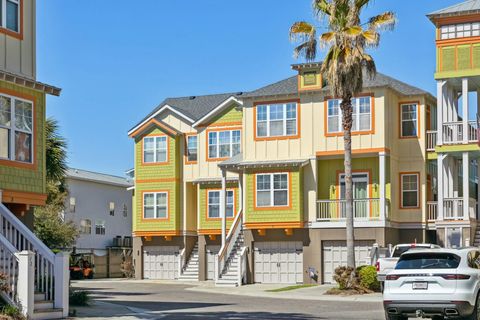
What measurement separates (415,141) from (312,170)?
5068mm

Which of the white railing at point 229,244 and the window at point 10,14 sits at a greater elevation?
the window at point 10,14

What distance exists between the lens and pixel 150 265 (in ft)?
165

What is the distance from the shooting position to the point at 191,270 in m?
48.8

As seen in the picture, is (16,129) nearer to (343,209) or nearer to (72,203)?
(343,209)

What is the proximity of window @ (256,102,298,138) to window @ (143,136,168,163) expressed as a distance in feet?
27.6

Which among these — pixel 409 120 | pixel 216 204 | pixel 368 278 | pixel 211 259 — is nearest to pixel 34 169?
pixel 368 278

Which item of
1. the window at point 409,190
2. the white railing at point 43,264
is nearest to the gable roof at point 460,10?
the window at point 409,190

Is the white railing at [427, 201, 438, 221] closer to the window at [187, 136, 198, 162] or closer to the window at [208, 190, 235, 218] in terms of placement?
the window at [208, 190, 235, 218]

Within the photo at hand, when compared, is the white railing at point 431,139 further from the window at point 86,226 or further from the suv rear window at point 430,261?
the window at point 86,226

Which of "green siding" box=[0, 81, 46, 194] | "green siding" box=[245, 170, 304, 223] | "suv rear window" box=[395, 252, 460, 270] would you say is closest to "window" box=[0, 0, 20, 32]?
"green siding" box=[0, 81, 46, 194]

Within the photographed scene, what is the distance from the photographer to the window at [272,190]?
41.5m

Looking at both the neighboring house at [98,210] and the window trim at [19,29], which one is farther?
the neighboring house at [98,210]

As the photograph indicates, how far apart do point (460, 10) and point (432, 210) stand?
935 cm

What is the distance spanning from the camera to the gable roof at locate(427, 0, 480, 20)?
38.5m
